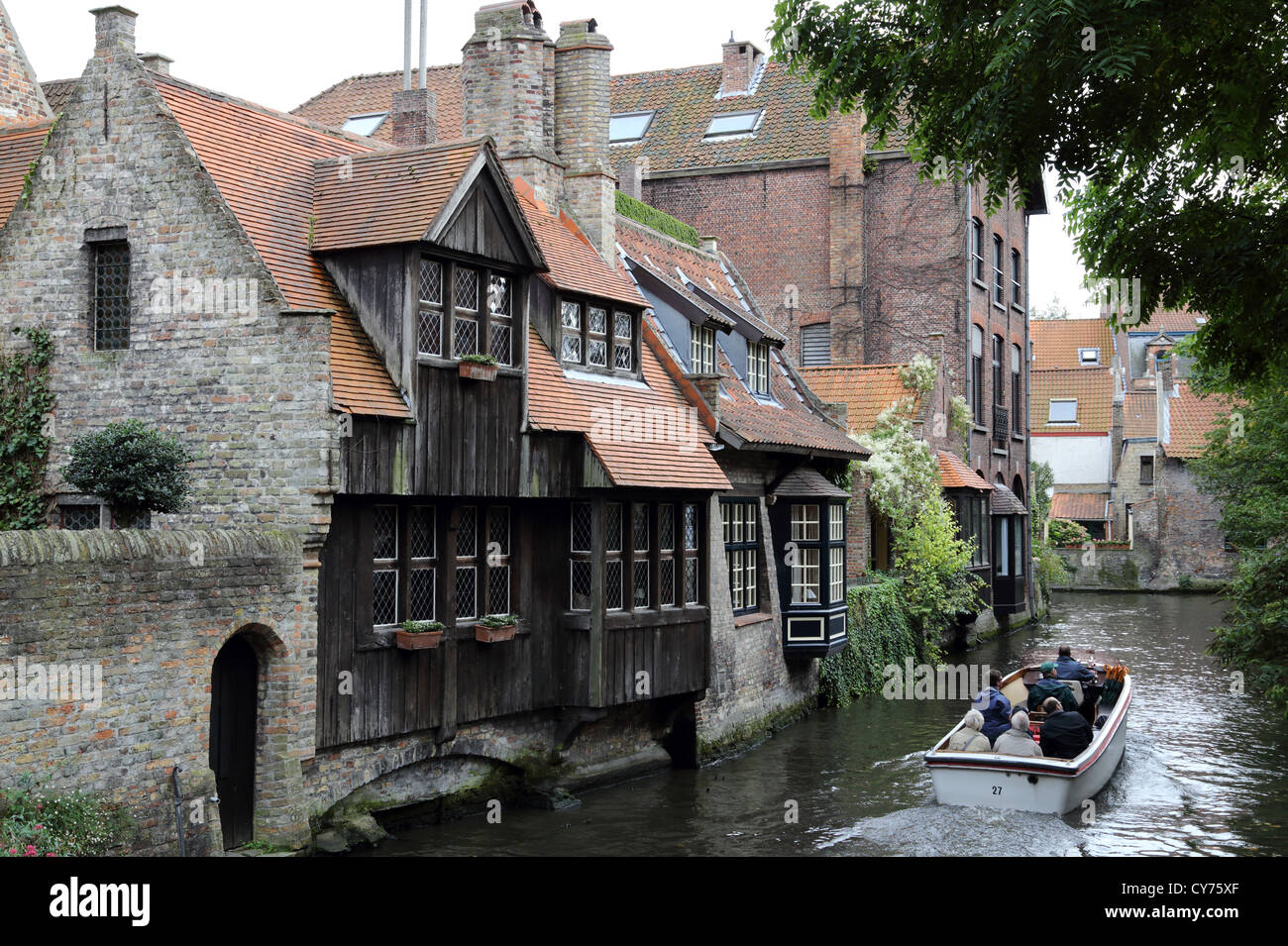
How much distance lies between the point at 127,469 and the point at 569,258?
23.3ft

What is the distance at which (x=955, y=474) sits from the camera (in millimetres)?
32250

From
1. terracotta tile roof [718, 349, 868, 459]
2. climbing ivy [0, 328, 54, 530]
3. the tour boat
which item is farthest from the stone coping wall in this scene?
terracotta tile roof [718, 349, 868, 459]

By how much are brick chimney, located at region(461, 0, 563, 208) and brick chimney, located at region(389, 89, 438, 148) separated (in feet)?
29.1

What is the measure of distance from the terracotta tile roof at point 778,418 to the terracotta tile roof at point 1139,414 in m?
35.0

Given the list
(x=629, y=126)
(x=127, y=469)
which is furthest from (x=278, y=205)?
(x=629, y=126)

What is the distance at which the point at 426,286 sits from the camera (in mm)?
14062

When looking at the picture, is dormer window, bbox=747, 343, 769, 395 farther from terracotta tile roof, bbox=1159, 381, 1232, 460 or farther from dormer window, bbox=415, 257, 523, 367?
terracotta tile roof, bbox=1159, 381, 1232, 460


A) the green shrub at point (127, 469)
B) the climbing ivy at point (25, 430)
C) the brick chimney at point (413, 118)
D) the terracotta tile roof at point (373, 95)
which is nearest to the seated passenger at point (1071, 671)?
the green shrub at point (127, 469)

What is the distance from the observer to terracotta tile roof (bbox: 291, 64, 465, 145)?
34625mm

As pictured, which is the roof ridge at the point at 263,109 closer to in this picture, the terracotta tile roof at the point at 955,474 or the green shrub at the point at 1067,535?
the terracotta tile roof at the point at 955,474

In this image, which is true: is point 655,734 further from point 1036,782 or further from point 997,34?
point 997,34

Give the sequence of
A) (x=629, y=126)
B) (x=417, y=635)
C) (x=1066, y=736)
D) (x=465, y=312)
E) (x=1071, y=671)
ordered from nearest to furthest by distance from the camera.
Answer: (x=417, y=635)
(x=465, y=312)
(x=1066, y=736)
(x=1071, y=671)
(x=629, y=126)

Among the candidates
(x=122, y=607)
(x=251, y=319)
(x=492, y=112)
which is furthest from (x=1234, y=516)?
(x=122, y=607)

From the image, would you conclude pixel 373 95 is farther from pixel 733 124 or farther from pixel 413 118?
pixel 733 124
